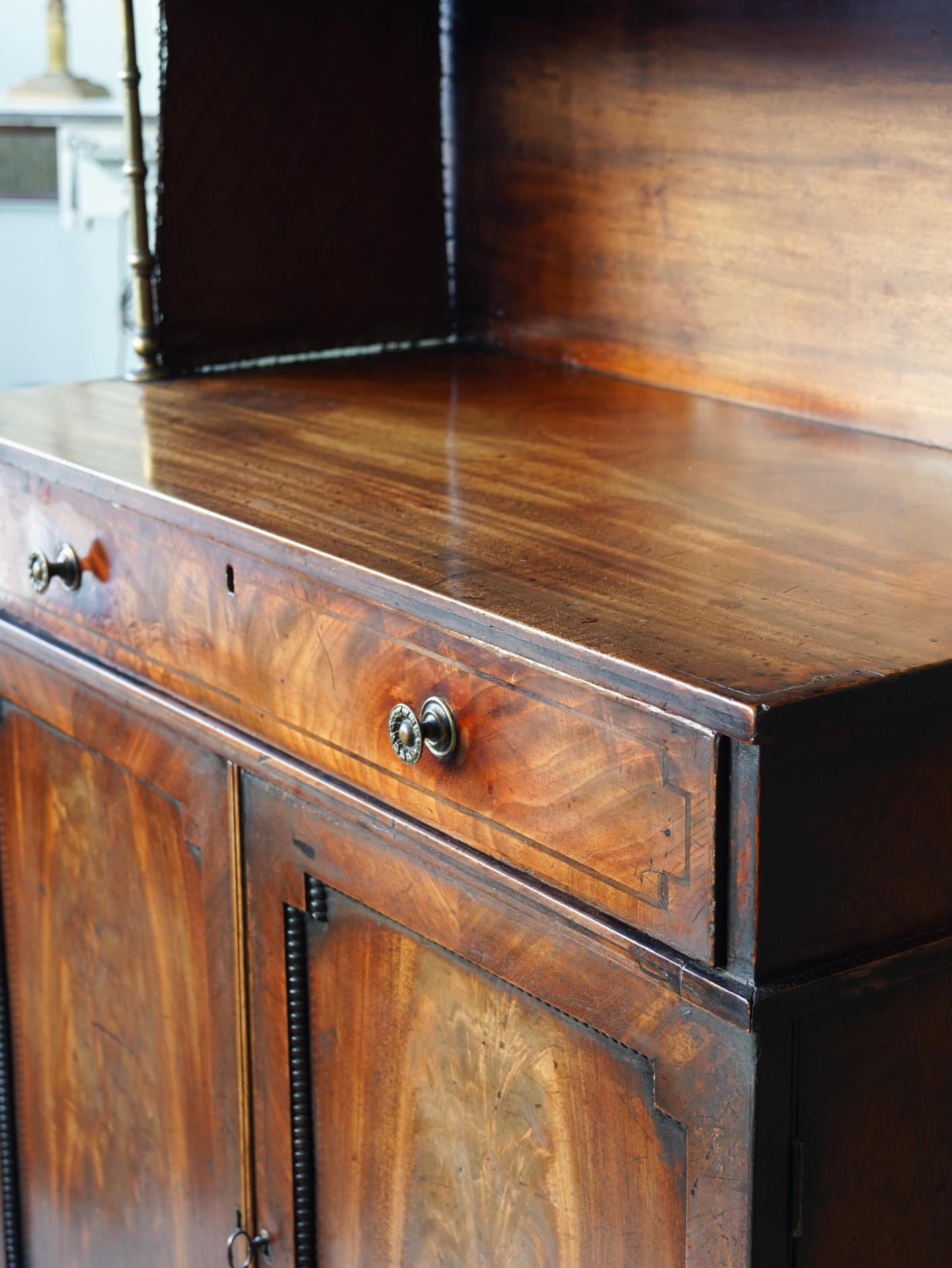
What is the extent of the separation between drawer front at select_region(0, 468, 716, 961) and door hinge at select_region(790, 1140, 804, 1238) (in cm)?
10

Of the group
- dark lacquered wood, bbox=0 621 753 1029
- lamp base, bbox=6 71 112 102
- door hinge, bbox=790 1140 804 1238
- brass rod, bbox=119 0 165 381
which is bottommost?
door hinge, bbox=790 1140 804 1238

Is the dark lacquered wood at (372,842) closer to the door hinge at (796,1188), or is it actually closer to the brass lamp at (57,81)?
the door hinge at (796,1188)

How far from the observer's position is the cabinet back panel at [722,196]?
41.5 inches

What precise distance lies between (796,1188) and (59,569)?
0.65 metres

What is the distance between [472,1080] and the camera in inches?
33.2

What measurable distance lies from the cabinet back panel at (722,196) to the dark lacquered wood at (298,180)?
0.05m

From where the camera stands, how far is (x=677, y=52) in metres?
1.21

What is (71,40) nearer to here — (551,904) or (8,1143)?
(8,1143)

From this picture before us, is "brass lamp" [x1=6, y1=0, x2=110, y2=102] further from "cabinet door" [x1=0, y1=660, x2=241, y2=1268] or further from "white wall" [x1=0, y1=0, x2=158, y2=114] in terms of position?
"cabinet door" [x1=0, y1=660, x2=241, y2=1268]

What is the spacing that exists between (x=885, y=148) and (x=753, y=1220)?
71cm

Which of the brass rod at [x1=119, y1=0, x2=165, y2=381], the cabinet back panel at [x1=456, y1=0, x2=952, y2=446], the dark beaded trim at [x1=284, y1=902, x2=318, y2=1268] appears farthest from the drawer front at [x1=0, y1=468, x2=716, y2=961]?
the cabinet back panel at [x1=456, y1=0, x2=952, y2=446]

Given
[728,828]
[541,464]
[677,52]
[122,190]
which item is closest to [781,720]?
[728,828]

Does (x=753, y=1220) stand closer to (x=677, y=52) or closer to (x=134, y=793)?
(x=134, y=793)

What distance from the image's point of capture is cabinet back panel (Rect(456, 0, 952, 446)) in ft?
3.46
